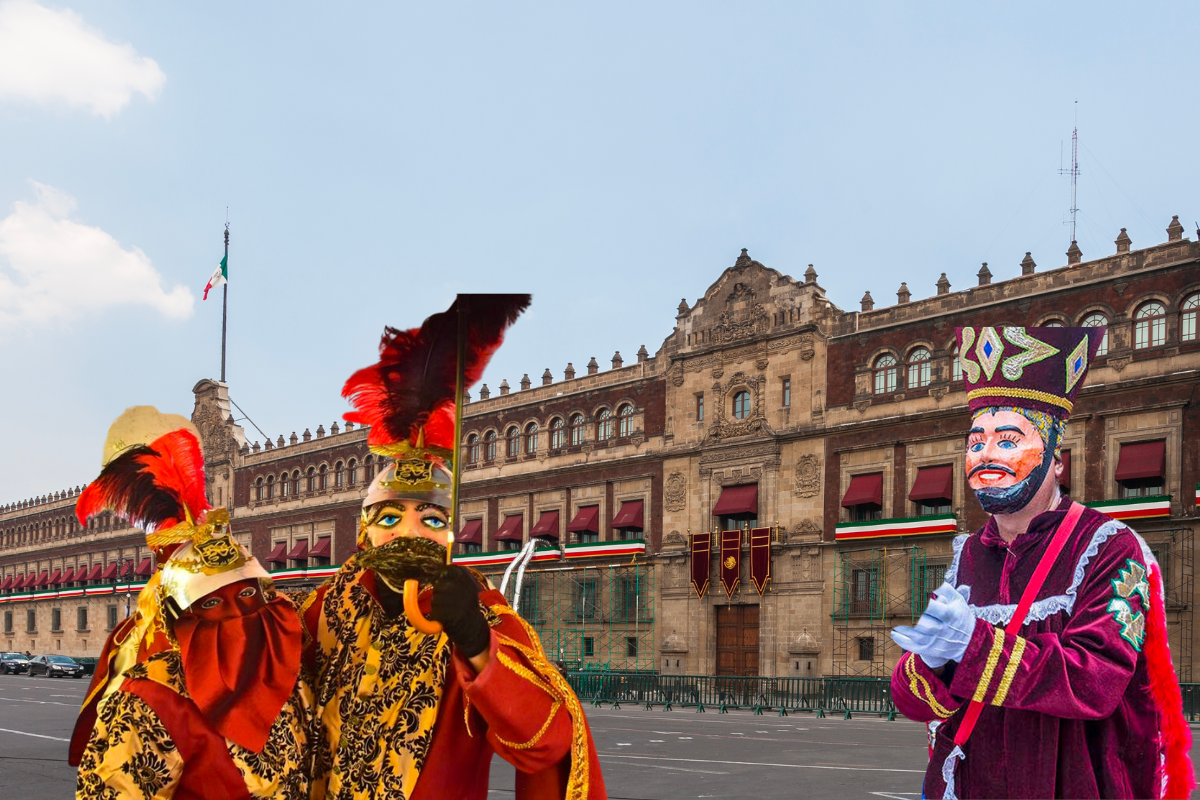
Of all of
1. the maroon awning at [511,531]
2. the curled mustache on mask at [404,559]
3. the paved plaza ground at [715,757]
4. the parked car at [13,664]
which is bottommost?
the parked car at [13,664]

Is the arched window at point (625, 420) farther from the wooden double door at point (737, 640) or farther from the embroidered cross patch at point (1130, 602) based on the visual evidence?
the embroidered cross patch at point (1130, 602)

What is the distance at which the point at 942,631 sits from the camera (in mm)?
3156

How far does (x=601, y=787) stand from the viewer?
3273mm

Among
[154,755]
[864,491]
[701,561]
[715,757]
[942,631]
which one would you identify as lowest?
[715,757]

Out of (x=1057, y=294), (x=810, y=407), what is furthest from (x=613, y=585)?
(x=1057, y=294)

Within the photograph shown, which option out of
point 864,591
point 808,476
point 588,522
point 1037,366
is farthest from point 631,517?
point 1037,366

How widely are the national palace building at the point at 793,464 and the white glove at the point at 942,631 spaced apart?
21.7m

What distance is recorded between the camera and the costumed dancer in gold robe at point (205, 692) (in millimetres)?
3006

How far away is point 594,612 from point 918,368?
1307cm

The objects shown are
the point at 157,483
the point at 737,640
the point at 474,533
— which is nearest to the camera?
the point at 157,483

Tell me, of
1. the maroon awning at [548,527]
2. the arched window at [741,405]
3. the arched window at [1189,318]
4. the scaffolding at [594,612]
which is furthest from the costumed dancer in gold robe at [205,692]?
the maroon awning at [548,527]

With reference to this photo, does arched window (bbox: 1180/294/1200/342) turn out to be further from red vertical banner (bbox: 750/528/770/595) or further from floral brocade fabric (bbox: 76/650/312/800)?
floral brocade fabric (bbox: 76/650/312/800)

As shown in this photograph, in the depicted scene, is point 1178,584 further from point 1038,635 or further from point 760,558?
point 1038,635

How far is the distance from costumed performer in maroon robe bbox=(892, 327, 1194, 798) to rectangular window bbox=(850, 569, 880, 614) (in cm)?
2537
